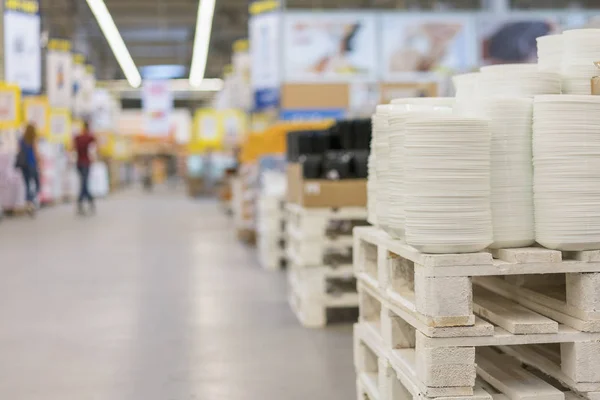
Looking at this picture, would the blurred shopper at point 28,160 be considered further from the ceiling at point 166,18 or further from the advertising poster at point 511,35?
the ceiling at point 166,18

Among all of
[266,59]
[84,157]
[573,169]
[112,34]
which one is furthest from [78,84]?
[573,169]

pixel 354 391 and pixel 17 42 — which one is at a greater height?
pixel 17 42

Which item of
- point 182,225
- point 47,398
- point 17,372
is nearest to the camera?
point 47,398

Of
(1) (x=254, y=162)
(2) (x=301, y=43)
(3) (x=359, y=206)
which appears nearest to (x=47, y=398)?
(3) (x=359, y=206)

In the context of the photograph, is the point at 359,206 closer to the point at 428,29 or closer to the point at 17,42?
the point at 428,29

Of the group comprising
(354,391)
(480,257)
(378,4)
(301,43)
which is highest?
(378,4)

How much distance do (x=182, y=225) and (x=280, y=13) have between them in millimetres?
3949

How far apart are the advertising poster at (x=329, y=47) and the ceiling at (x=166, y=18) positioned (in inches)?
376

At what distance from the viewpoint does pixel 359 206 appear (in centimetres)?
519

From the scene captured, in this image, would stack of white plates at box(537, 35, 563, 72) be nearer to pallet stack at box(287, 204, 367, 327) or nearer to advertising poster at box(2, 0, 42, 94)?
pallet stack at box(287, 204, 367, 327)

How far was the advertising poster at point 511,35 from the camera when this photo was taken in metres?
12.6

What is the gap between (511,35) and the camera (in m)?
12.6

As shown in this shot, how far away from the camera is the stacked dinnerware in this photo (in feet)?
9.04

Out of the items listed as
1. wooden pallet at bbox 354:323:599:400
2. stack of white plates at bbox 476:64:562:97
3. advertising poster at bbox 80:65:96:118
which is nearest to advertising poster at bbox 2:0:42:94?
advertising poster at bbox 80:65:96:118
